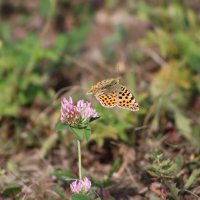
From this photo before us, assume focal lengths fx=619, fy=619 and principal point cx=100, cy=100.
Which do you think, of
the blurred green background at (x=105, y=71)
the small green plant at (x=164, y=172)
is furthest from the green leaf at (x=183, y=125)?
the small green plant at (x=164, y=172)

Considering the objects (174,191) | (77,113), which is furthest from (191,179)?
(77,113)

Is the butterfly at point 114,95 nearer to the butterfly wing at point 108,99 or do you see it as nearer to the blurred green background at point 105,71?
the butterfly wing at point 108,99

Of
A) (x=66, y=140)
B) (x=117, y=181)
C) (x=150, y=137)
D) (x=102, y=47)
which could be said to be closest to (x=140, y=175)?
(x=117, y=181)

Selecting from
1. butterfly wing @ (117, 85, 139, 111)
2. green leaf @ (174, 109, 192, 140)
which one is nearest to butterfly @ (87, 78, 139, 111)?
butterfly wing @ (117, 85, 139, 111)

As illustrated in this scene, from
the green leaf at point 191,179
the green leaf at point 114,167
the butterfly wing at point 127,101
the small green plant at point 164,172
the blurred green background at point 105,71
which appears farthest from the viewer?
the blurred green background at point 105,71

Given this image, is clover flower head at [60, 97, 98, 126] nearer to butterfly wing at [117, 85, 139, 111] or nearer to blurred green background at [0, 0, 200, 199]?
butterfly wing at [117, 85, 139, 111]

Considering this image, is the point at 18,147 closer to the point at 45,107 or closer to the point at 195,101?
the point at 45,107

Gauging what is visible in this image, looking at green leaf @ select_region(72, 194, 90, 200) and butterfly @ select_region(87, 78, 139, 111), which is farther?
butterfly @ select_region(87, 78, 139, 111)
